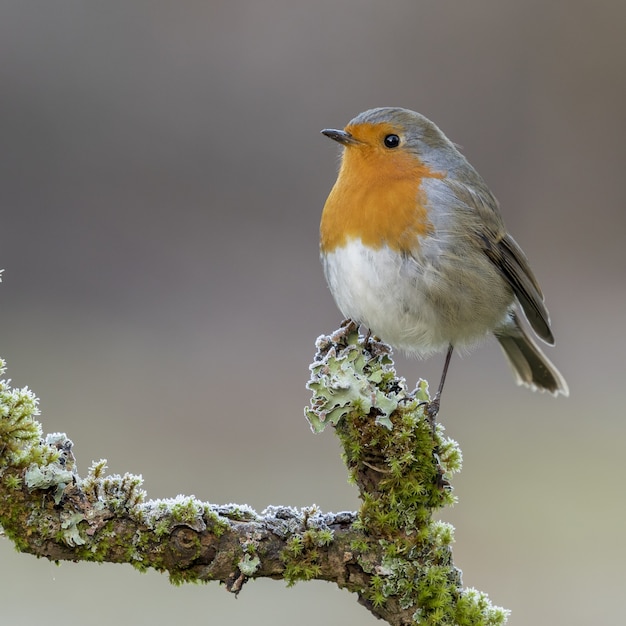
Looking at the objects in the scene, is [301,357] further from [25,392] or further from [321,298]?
[25,392]

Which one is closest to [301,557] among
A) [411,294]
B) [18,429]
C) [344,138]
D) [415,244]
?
[18,429]

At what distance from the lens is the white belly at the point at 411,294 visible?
2.60 m

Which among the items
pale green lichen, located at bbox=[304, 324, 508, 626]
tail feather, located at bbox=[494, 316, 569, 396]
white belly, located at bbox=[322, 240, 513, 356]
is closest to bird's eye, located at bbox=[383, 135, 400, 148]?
white belly, located at bbox=[322, 240, 513, 356]

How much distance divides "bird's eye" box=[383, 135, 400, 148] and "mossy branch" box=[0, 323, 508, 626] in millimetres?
1015

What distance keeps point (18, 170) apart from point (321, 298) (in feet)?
7.28

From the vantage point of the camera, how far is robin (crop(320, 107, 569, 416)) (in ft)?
8.58

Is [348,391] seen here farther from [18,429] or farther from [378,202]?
[378,202]

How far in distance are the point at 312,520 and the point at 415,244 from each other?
1049 millimetres

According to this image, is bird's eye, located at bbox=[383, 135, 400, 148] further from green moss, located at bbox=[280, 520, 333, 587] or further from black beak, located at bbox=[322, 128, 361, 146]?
green moss, located at bbox=[280, 520, 333, 587]

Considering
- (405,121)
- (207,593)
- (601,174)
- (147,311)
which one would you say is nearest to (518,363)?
(405,121)

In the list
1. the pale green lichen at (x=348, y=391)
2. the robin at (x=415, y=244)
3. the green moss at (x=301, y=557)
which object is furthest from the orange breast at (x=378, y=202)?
the green moss at (x=301, y=557)

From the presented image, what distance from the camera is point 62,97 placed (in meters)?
6.06

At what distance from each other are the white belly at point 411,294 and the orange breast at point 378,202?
0.04 m

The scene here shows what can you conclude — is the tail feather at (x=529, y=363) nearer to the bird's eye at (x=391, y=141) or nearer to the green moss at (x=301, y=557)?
the bird's eye at (x=391, y=141)
